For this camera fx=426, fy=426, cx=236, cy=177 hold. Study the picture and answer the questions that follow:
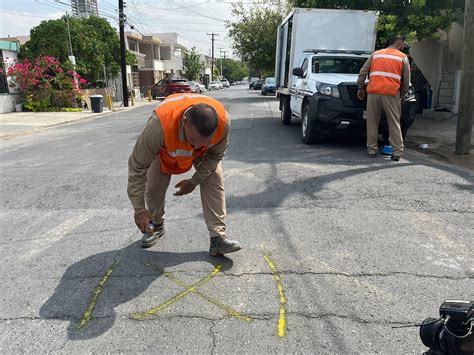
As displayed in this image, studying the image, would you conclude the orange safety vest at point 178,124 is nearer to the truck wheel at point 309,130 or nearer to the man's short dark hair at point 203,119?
the man's short dark hair at point 203,119

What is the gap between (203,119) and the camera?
2.76 m

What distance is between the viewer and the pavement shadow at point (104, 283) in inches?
111

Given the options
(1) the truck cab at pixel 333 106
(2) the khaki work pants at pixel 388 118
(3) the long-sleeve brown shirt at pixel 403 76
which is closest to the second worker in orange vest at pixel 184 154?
(2) the khaki work pants at pixel 388 118

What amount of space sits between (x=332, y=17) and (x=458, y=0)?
307 centimetres

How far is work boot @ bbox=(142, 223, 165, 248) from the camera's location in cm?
390

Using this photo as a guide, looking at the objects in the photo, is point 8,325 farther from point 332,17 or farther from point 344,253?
point 332,17

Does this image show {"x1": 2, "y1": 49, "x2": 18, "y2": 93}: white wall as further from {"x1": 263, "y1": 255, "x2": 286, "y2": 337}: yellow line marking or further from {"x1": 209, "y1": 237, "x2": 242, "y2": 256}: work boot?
{"x1": 263, "y1": 255, "x2": 286, "y2": 337}: yellow line marking

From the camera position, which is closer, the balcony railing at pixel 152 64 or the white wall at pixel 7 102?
the white wall at pixel 7 102

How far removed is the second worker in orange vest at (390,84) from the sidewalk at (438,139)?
1203 millimetres

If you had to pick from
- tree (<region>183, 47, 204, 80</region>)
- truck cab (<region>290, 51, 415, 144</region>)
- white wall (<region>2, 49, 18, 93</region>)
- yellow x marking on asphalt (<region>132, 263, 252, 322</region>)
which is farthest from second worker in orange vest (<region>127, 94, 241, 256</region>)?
tree (<region>183, 47, 204, 80</region>)

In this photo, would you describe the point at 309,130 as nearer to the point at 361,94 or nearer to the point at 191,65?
the point at 361,94

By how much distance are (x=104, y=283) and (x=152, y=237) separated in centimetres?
74

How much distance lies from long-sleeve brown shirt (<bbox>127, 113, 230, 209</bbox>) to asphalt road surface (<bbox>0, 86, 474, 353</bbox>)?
2.37 ft

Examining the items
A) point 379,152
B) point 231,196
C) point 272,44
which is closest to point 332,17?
point 379,152
